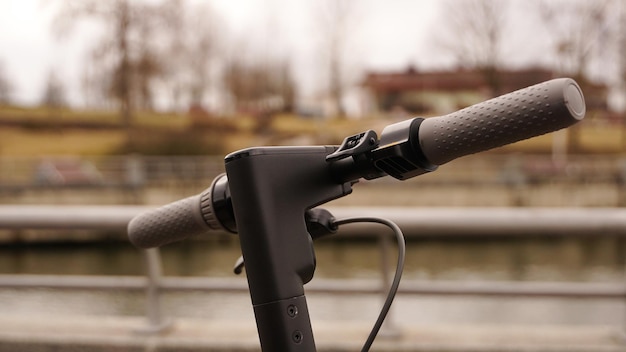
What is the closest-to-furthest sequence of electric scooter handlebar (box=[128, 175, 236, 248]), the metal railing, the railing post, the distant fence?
electric scooter handlebar (box=[128, 175, 236, 248]) < the metal railing < the railing post < the distant fence

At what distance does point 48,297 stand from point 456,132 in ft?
32.1

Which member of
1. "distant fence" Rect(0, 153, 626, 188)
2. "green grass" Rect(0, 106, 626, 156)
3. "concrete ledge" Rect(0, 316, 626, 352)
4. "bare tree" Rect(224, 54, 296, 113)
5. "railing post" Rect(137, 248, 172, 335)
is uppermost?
"bare tree" Rect(224, 54, 296, 113)

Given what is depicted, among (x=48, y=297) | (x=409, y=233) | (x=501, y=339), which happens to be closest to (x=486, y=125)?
(x=409, y=233)

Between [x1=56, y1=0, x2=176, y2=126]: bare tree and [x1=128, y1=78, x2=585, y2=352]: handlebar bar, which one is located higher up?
[x1=56, y1=0, x2=176, y2=126]: bare tree

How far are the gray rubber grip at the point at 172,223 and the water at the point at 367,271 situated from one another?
6.23m

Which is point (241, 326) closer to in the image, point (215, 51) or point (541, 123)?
point (541, 123)

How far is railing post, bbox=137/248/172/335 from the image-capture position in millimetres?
2645

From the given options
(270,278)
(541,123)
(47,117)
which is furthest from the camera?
(47,117)

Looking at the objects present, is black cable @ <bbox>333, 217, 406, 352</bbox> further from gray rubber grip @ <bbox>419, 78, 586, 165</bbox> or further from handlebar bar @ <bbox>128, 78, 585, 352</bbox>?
gray rubber grip @ <bbox>419, 78, 586, 165</bbox>

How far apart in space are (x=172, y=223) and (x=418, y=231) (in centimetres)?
164

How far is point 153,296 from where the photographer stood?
269 cm

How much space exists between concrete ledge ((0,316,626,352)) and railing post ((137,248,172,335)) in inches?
1.5

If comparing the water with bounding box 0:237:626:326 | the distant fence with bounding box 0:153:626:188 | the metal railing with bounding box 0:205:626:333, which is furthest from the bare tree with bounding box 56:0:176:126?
the metal railing with bounding box 0:205:626:333

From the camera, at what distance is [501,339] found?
2576 mm
